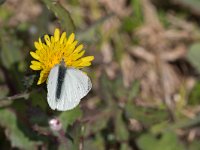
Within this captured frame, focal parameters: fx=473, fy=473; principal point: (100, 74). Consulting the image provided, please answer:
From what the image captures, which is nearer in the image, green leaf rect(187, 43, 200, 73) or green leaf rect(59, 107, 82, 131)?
green leaf rect(59, 107, 82, 131)

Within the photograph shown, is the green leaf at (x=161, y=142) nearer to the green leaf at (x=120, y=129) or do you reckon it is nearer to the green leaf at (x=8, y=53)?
the green leaf at (x=120, y=129)

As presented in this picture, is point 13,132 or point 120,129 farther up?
point 13,132

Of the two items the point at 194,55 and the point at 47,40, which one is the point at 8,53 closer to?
the point at 47,40

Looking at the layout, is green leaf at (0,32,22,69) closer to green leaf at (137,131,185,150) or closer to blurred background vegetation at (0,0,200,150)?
blurred background vegetation at (0,0,200,150)

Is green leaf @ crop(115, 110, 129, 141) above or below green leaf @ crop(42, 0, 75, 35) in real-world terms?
below

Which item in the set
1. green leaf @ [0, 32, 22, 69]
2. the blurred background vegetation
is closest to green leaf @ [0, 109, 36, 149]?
the blurred background vegetation

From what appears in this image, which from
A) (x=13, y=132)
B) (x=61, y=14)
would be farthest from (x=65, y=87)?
(x=13, y=132)

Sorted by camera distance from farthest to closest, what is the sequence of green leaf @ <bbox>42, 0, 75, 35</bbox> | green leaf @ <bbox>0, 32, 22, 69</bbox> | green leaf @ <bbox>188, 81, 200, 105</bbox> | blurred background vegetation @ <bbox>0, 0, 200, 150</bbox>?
green leaf @ <bbox>188, 81, 200, 105</bbox> → green leaf @ <bbox>0, 32, 22, 69</bbox> → blurred background vegetation @ <bbox>0, 0, 200, 150</bbox> → green leaf @ <bbox>42, 0, 75, 35</bbox>
